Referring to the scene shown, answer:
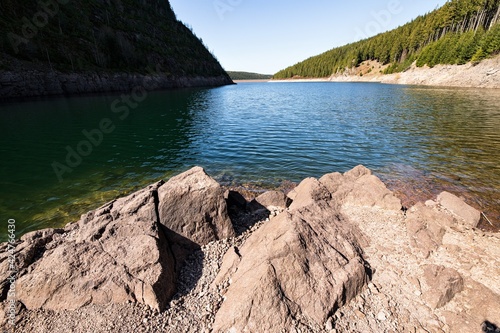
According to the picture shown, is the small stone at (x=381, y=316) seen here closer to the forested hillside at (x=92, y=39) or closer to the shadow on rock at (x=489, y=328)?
the shadow on rock at (x=489, y=328)

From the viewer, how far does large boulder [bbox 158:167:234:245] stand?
27.7 feet

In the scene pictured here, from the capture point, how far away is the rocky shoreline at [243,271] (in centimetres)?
555

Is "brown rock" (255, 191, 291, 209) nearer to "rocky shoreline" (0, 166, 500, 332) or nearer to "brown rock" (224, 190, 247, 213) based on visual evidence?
"brown rock" (224, 190, 247, 213)

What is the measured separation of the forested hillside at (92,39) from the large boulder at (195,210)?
208 feet

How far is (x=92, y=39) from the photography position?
249ft

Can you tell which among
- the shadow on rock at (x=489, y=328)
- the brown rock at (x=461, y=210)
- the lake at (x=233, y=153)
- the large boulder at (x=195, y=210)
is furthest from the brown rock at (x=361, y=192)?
the large boulder at (x=195, y=210)

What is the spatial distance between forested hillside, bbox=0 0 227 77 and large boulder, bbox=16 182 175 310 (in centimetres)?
6231

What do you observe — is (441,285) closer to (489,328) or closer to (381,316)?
(489,328)

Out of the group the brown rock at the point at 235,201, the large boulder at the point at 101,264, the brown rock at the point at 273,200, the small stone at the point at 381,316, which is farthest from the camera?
the brown rock at the point at 273,200

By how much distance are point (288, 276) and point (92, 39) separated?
9812 cm

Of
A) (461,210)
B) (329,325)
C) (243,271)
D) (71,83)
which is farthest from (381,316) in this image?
(71,83)

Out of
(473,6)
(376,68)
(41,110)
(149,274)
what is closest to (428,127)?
(149,274)

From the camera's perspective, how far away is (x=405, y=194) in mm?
13641

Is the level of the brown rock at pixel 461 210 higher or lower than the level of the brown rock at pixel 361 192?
lower
